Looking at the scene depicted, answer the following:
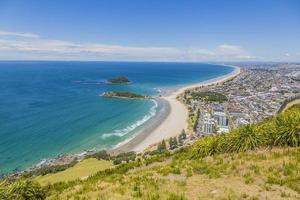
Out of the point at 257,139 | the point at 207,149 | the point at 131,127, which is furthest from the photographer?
the point at 131,127

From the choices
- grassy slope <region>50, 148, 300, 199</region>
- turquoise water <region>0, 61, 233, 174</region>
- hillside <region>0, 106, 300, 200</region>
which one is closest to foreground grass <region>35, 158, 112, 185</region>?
turquoise water <region>0, 61, 233, 174</region>

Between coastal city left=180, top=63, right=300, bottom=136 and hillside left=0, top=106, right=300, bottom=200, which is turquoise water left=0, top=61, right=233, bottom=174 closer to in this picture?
coastal city left=180, top=63, right=300, bottom=136

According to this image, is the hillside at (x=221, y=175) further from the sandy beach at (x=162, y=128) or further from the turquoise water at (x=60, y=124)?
the sandy beach at (x=162, y=128)

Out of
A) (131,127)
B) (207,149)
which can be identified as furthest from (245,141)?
(131,127)

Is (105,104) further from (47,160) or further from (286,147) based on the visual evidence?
(286,147)

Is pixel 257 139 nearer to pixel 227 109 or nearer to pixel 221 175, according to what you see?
pixel 221 175

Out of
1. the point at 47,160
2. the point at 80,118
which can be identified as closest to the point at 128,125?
→ the point at 80,118

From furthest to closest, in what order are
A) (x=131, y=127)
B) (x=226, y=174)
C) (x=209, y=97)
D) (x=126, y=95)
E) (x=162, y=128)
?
(x=126, y=95) < (x=209, y=97) < (x=131, y=127) < (x=162, y=128) < (x=226, y=174)

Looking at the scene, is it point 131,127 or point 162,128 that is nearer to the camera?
point 162,128
